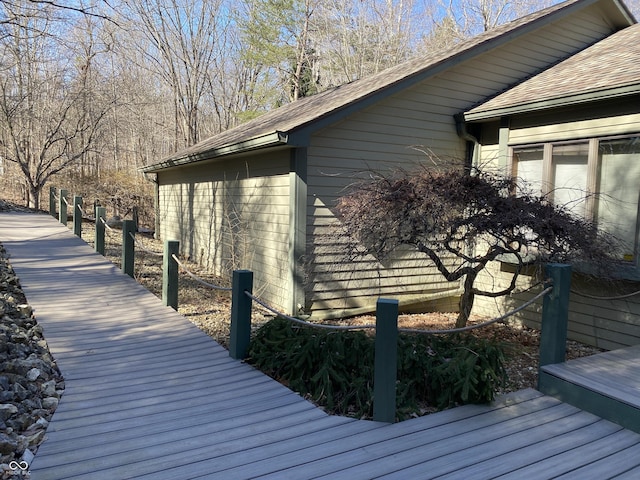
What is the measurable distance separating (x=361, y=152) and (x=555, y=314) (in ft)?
13.6

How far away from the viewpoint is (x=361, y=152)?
7.52 m

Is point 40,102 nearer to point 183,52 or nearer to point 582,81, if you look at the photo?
point 183,52

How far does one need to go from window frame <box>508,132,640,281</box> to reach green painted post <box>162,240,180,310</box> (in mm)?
4860

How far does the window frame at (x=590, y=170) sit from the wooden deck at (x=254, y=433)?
2699 millimetres

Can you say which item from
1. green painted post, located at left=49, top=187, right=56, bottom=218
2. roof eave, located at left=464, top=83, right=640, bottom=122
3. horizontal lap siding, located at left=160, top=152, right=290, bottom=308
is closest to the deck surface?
roof eave, located at left=464, top=83, right=640, bottom=122

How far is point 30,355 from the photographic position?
454 cm

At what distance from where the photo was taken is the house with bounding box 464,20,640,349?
5.98 metres

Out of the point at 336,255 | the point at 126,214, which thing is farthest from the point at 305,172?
the point at 126,214

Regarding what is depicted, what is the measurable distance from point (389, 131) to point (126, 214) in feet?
51.5

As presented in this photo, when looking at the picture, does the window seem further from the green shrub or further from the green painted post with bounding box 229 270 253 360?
the green painted post with bounding box 229 270 253 360

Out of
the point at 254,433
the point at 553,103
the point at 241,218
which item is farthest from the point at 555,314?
the point at 241,218

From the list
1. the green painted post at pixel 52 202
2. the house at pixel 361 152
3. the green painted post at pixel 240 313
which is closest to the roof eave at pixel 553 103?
the house at pixel 361 152

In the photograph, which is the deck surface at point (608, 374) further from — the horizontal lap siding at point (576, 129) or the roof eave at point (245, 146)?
the roof eave at point (245, 146)

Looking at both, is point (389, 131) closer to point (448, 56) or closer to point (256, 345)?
point (448, 56)
